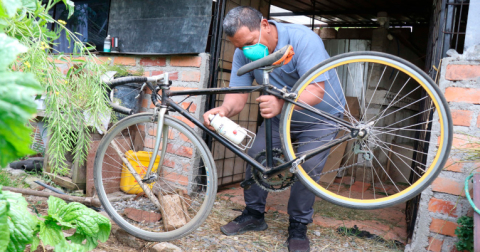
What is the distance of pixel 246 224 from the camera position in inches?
90.7

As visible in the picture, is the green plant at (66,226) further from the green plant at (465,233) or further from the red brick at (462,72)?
the red brick at (462,72)

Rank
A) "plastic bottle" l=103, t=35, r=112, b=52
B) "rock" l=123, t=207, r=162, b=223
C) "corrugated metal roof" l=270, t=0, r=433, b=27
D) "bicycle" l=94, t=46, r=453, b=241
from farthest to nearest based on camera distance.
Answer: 1. "corrugated metal roof" l=270, t=0, r=433, b=27
2. "plastic bottle" l=103, t=35, r=112, b=52
3. "rock" l=123, t=207, r=162, b=223
4. "bicycle" l=94, t=46, r=453, b=241

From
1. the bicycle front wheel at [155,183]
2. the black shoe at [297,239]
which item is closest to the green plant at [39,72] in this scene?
the bicycle front wheel at [155,183]

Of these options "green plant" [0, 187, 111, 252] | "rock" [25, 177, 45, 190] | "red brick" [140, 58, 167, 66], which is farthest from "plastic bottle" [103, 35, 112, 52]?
"green plant" [0, 187, 111, 252]

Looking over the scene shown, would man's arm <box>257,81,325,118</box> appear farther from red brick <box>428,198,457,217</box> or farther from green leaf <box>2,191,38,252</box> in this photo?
green leaf <box>2,191,38,252</box>

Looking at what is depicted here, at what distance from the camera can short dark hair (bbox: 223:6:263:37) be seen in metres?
1.82

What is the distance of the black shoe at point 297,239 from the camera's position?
79.4 inches

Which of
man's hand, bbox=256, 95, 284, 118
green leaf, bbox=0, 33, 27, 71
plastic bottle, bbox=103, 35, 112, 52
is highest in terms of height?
plastic bottle, bbox=103, 35, 112, 52

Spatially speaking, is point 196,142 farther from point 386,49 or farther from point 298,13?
point 386,49

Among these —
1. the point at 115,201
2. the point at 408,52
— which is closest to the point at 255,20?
the point at 115,201

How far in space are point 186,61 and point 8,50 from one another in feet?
7.22

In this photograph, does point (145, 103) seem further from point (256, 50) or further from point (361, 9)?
point (361, 9)

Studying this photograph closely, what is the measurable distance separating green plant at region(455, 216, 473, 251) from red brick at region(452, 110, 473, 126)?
0.48 meters

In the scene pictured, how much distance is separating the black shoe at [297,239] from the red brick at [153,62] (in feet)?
5.53
